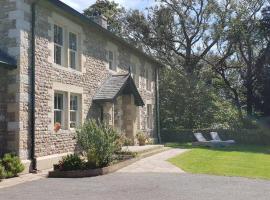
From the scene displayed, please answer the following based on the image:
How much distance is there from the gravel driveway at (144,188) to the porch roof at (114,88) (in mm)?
6470

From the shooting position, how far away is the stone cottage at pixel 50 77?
13781mm

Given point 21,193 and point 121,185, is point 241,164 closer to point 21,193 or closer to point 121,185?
point 121,185

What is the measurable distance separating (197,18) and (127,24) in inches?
283

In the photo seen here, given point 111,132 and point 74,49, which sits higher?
point 74,49

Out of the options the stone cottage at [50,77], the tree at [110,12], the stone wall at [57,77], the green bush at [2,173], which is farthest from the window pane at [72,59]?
the tree at [110,12]

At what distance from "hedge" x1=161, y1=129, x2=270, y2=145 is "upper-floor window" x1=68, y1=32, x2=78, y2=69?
1599 cm

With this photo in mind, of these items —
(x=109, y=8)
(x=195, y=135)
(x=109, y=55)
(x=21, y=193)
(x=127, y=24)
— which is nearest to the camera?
(x=21, y=193)

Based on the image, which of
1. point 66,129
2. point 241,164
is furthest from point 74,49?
point 241,164

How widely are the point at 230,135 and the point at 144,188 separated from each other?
2213 cm

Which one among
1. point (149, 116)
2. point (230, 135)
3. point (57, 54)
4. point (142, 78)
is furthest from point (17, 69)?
point (230, 135)

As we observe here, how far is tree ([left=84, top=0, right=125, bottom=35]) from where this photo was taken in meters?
43.6

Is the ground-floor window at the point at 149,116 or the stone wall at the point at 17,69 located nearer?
the stone wall at the point at 17,69

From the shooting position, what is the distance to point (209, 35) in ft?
133

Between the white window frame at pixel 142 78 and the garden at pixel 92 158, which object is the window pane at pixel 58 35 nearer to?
the garden at pixel 92 158
